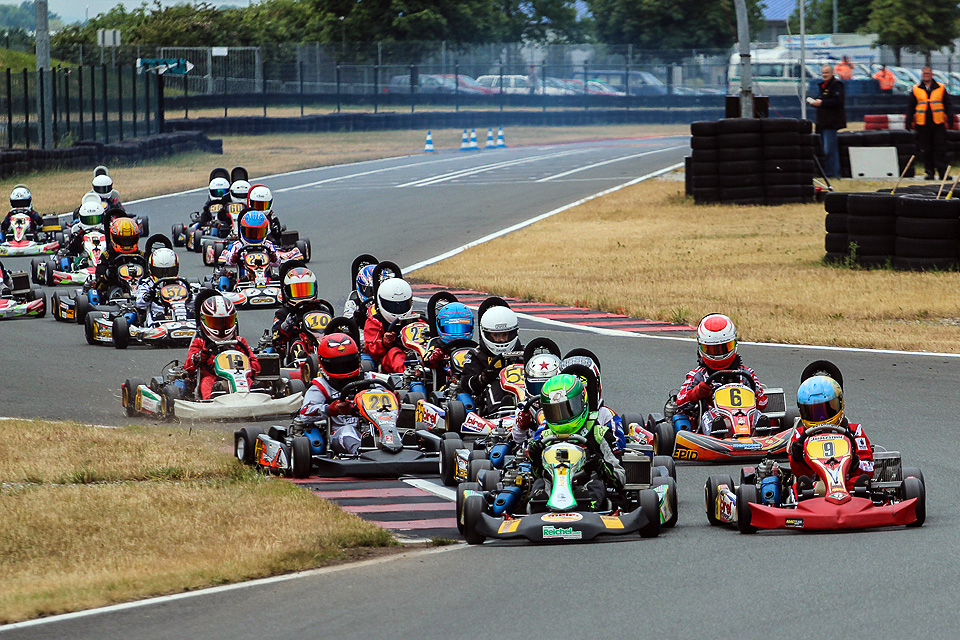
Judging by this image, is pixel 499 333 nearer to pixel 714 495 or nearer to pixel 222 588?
pixel 714 495

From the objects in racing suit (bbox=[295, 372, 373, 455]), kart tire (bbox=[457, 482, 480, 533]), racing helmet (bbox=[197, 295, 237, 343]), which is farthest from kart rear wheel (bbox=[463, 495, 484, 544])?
racing helmet (bbox=[197, 295, 237, 343])

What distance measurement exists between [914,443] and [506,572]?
442cm

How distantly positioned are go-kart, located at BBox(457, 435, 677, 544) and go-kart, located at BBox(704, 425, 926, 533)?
1.31ft

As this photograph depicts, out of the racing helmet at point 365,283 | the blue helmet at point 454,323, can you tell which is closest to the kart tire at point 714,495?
the blue helmet at point 454,323

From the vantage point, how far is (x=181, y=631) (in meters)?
6.49

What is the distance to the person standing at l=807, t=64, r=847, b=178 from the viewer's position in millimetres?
27359

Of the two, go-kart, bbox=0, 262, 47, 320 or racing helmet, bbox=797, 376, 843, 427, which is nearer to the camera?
racing helmet, bbox=797, 376, 843, 427

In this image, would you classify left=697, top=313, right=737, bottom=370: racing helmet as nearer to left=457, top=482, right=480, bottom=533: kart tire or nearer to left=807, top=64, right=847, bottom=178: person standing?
left=457, top=482, right=480, bottom=533: kart tire

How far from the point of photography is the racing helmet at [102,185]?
23.9 m

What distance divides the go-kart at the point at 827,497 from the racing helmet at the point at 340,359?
10.7ft

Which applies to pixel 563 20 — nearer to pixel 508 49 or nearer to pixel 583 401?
pixel 508 49

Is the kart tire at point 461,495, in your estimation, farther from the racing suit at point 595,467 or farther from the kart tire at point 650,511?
the kart tire at point 650,511

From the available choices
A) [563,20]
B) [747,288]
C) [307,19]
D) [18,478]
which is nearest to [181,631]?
[18,478]

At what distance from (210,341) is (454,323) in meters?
2.39
